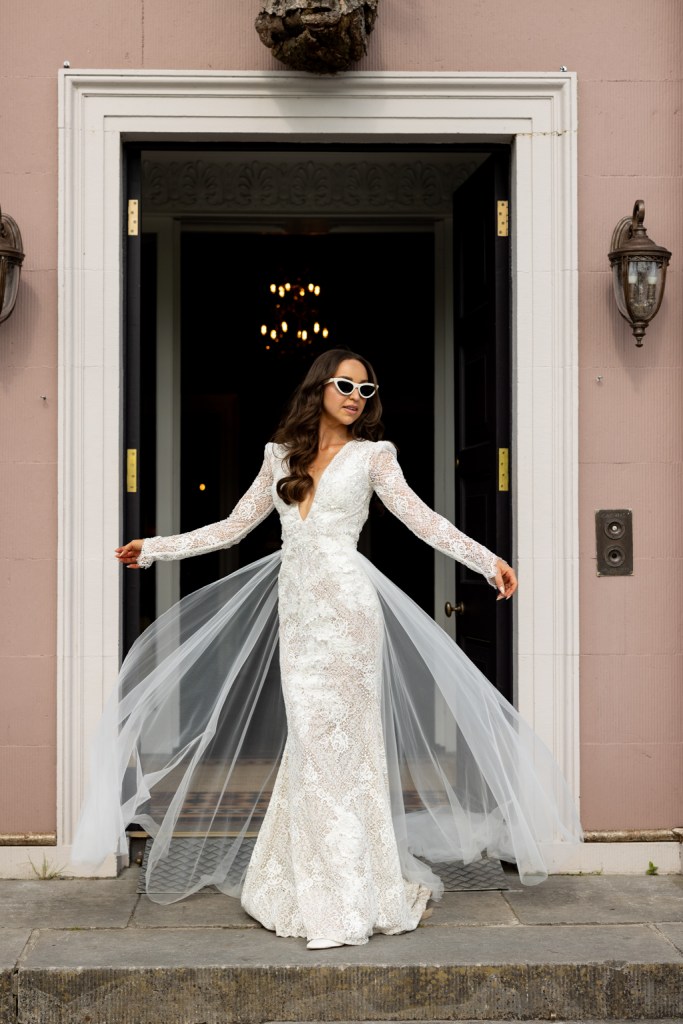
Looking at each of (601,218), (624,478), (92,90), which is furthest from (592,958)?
(92,90)

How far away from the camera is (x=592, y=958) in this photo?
4012 millimetres

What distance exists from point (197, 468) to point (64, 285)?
15.6ft

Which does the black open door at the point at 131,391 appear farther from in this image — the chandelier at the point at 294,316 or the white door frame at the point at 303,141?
the chandelier at the point at 294,316

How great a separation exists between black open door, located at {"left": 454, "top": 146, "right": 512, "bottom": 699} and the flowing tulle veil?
0.81m

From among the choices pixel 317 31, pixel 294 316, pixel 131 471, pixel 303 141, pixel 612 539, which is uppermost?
pixel 317 31

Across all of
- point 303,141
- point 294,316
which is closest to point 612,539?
point 303,141

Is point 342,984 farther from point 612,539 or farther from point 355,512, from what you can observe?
point 612,539

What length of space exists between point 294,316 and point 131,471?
3849 mm

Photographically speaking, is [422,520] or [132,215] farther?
[132,215]

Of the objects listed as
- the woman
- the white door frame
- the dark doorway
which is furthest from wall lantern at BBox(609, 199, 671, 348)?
the dark doorway

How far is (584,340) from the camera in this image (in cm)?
509

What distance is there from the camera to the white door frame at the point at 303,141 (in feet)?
16.4

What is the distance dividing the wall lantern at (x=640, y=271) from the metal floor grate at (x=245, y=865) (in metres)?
2.38

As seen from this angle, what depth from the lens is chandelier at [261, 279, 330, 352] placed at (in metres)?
8.62
